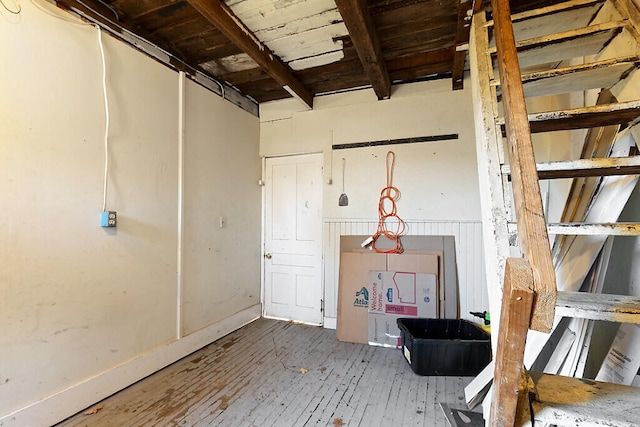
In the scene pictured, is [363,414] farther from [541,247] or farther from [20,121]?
[20,121]

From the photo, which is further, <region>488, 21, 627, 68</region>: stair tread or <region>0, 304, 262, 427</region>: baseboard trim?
<region>0, 304, 262, 427</region>: baseboard trim

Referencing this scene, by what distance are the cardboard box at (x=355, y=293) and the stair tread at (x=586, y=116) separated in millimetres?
2039

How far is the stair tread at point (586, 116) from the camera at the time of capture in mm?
1110

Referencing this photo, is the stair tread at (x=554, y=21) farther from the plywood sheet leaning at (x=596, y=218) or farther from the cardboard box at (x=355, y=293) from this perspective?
the cardboard box at (x=355, y=293)

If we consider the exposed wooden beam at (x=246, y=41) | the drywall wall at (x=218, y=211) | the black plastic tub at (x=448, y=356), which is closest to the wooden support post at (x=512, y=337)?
the black plastic tub at (x=448, y=356)

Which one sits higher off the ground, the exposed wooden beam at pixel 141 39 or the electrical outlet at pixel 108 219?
the exposed wooden beam at pixel 141 39

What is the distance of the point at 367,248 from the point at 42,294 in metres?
2.71

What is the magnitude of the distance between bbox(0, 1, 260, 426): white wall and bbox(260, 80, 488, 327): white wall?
123cm

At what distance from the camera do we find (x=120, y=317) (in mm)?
2164

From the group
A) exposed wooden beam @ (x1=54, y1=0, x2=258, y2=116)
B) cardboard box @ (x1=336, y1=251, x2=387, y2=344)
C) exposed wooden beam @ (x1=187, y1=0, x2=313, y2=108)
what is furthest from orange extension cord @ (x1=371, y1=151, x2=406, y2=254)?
exposed wooden beam @ (x1=54, y1=0, x2=258, y2=116)

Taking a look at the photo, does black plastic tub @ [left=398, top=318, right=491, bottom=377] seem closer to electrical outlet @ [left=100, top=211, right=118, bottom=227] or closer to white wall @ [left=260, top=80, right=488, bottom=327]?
white wall @ [left=260, top=80, right=488, bottom=327]

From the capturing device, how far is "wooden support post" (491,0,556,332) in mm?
586

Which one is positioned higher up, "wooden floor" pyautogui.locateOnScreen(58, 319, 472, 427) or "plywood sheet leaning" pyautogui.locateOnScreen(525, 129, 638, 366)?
"plywood sheet leaning" pyautogui.locateOnScreen(525, 129, 638, 366)

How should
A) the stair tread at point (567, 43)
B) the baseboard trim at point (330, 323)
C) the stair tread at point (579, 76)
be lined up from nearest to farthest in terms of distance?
1. the stair tread at point (579, 76)
2. the stair tread at point (567, 43)
3. the baseboard trim at point (330, 323)
